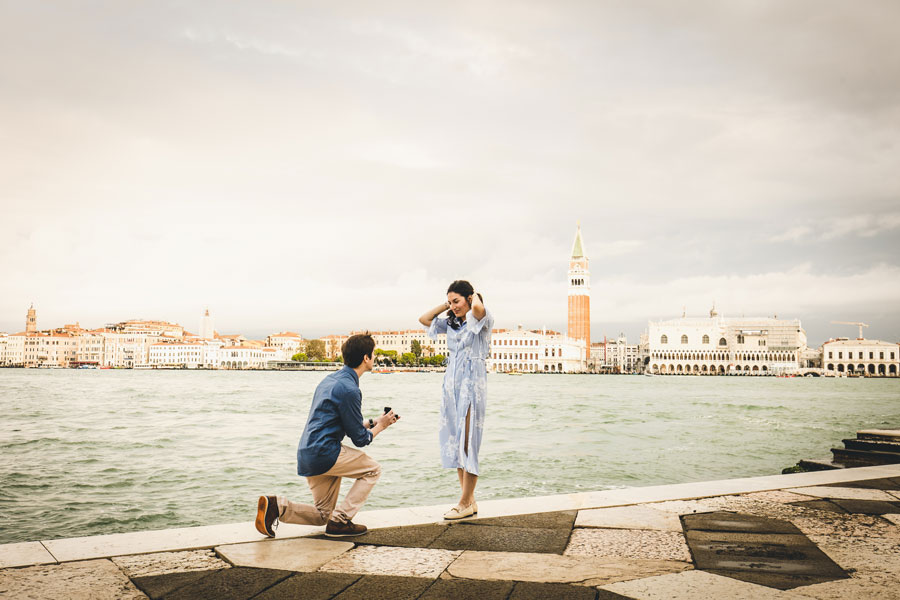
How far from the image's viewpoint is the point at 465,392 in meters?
3.83

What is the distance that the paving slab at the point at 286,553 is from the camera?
9.34ft

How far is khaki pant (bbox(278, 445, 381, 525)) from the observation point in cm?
337

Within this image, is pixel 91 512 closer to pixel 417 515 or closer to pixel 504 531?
pixel 417 515

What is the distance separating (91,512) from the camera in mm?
7211

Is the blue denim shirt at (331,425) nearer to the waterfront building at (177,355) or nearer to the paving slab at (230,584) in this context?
the paving slab at (230,584)

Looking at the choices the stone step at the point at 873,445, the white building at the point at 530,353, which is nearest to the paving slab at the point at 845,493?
the stone step at the point at 873,445

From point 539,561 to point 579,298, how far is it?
410 ft

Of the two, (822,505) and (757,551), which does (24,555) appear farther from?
(822,505)

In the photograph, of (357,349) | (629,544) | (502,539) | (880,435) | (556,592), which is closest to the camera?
(556,592)

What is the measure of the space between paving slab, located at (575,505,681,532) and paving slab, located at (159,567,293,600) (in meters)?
1.64

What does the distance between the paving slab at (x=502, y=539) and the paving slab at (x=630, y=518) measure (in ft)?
0.90

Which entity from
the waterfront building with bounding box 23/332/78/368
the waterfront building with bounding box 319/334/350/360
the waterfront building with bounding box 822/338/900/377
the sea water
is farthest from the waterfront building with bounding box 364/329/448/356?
the sea water

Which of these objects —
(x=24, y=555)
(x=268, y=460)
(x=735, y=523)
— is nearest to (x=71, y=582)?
(x=24, y=555)

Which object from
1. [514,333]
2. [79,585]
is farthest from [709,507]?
[514,333]
